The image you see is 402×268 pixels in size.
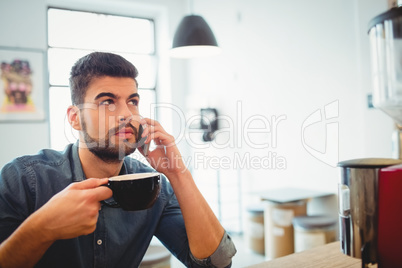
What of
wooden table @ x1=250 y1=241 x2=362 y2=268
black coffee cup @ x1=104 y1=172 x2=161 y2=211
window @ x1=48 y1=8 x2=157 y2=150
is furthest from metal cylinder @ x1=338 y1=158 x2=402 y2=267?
window @ x1=48 y1=8 x2=157 y2=150

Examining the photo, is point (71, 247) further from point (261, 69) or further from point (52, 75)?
point (52, 75)

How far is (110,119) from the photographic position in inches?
45.7

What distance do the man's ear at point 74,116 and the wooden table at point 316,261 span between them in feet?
2.56

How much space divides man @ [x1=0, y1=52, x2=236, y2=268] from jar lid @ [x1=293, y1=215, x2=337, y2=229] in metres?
1.74

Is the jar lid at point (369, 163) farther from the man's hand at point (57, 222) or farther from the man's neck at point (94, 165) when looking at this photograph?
the man's neck at point (94, 165)

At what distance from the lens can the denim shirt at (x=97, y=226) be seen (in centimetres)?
100

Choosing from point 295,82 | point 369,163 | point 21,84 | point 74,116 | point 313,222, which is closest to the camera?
point 369,163

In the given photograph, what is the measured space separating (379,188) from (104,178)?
73cm

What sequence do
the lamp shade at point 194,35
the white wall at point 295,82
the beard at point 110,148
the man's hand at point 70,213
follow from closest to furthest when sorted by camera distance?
the man's hand at point 70,213
the beard at point 110,148
the lamp shade at point 194,35
the white wall at point 295,82

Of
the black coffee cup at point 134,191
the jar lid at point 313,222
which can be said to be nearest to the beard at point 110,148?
the black coffee cup at point 134,191

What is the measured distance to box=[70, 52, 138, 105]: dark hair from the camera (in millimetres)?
1188

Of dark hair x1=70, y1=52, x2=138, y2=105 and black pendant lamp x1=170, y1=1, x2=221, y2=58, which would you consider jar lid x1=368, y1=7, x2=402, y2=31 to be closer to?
dark hair x1=70, y1=52, x2=138, y2=105

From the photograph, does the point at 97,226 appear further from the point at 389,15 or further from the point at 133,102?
the point at 389,15

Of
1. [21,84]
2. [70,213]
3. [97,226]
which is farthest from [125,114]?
[21,84]
